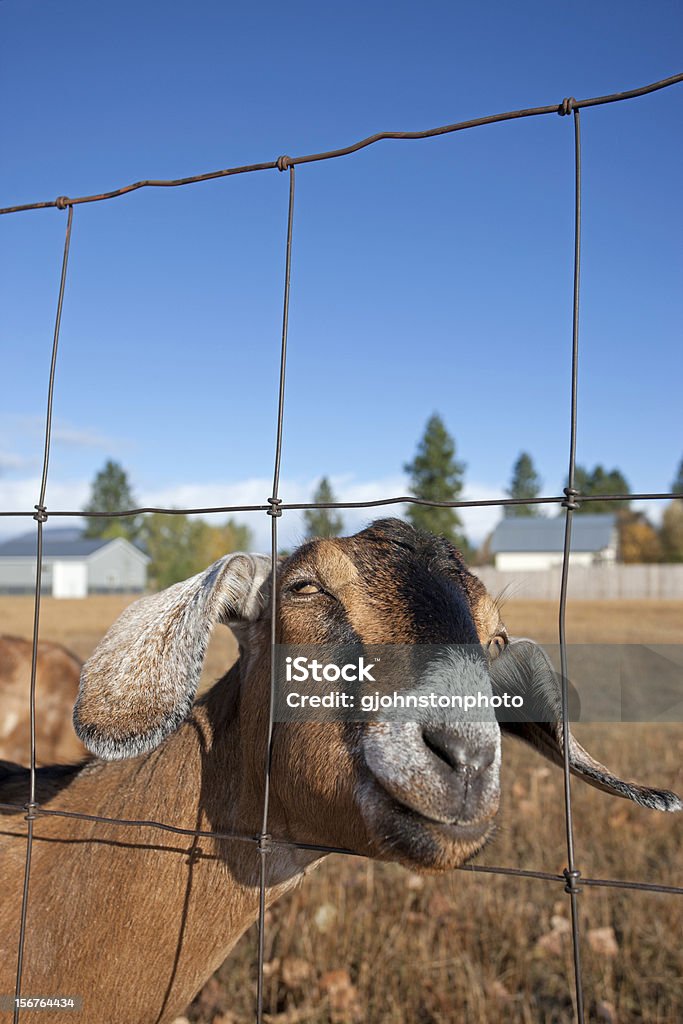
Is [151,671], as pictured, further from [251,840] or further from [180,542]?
[180,542]

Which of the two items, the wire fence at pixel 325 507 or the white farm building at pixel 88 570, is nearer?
the wire fence at pixel 325 507

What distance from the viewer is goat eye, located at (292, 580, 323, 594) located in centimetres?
227

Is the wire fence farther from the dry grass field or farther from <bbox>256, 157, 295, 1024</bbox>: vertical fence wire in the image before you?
the dry grass field

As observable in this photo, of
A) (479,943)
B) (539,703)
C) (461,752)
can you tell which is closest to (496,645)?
(539,703)

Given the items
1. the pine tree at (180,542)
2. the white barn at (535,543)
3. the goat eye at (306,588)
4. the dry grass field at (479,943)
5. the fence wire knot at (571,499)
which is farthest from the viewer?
the pine tree at (180,542)

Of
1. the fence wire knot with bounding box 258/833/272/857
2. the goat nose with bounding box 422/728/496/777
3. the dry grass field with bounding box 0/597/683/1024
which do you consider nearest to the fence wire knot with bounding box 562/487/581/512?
the goat nose with bounding box 422/728/496/777

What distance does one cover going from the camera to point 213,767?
2406 mm

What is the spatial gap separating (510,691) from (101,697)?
1.18 m

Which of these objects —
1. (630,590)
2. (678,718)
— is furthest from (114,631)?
(630,590)

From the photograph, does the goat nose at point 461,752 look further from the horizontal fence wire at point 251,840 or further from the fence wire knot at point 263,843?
the fence wire knot at point 263,843

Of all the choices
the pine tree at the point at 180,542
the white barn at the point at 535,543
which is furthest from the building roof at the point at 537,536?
the pine tree at the point at 180,542

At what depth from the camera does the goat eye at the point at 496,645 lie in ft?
7.88

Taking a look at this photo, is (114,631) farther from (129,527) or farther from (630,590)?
(129,527)

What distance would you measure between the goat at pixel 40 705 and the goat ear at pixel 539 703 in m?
4.52
